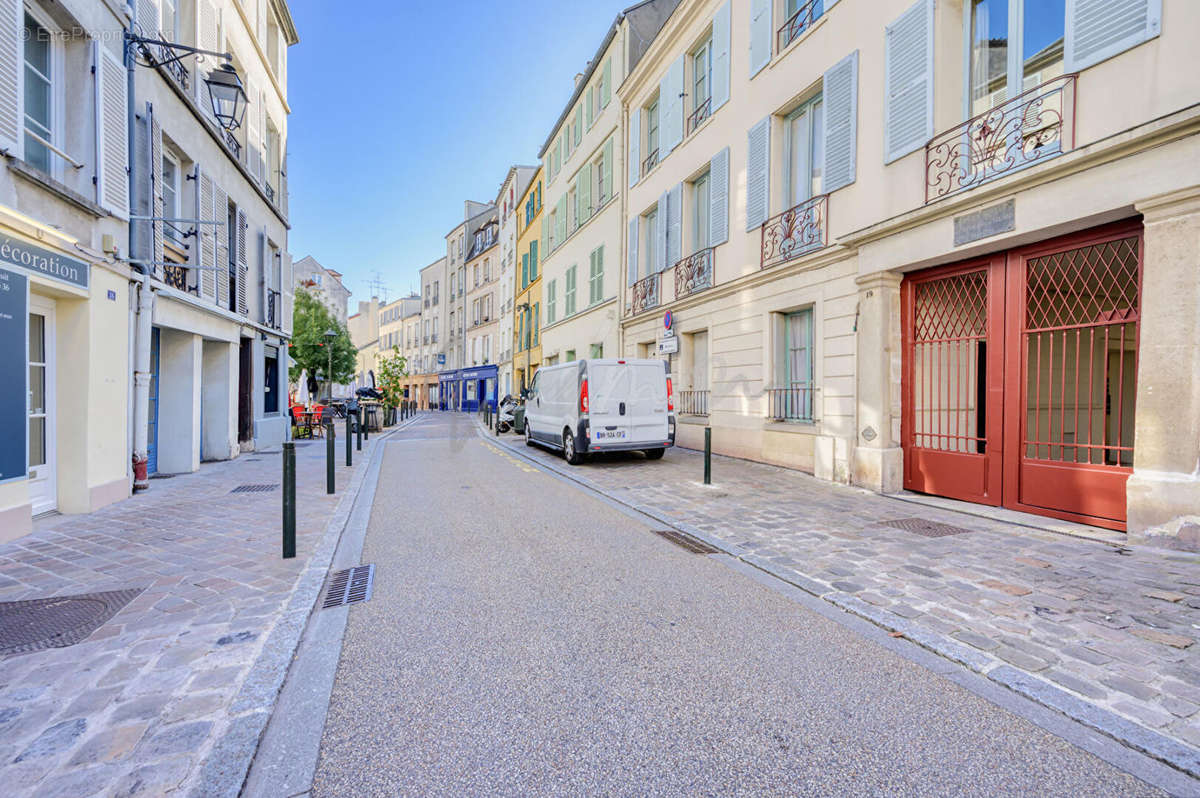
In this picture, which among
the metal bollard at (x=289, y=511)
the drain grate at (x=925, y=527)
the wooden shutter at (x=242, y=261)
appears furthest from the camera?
the wooden shutter at (x=242, y=261)

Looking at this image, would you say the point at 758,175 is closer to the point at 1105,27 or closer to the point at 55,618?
the point at 1105,27

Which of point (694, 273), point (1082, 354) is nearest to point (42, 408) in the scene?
point (1082, 354)

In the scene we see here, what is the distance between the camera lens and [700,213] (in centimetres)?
1381

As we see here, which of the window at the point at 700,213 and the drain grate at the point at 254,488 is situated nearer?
the drain grate at the point at 254,488

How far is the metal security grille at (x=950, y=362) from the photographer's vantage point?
7.23 meters

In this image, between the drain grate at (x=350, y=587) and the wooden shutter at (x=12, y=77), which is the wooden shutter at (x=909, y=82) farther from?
the wooden shutter at (x=12, y=77)

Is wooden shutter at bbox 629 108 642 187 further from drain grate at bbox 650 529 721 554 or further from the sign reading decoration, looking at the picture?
the sign reading decoration

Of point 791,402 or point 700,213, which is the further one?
point 700,213

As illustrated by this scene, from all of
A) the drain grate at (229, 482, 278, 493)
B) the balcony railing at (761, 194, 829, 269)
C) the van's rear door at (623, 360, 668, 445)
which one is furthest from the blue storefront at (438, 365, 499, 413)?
the drain grate at (229, 482, 278, 493)

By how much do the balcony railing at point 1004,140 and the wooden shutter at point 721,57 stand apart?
238 inches

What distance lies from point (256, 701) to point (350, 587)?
167cm

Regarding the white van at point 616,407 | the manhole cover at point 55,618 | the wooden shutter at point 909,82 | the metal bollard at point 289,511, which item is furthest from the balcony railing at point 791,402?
the manhole cover at point 55,618

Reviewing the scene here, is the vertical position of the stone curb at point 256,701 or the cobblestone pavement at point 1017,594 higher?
the cobblestone pavement at point 1017,594

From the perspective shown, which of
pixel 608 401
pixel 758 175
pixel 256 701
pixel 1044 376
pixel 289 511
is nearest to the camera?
pixel 256 701
